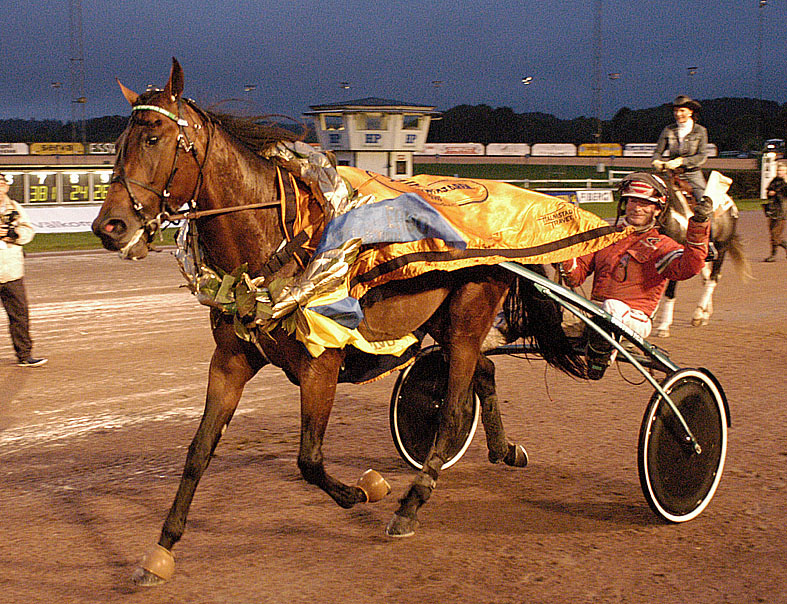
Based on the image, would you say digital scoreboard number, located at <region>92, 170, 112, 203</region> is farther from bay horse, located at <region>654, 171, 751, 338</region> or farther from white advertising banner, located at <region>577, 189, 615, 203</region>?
white advertising banner, located at <region>577, 189, 615, 203</region>

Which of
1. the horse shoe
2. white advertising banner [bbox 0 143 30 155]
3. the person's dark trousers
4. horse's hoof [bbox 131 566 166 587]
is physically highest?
white advertising banner [bbox 0 143 30 155]

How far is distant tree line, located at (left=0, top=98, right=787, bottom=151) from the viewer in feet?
220

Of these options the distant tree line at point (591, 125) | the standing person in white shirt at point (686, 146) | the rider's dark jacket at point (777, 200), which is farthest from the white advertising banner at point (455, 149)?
the standing person in white shirt at point (686, 146)

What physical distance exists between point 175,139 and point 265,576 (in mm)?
1582

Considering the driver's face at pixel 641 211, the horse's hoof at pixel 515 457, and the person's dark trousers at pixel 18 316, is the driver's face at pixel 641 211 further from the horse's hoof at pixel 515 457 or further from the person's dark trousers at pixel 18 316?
the person's dark trousers at pixel 18 316

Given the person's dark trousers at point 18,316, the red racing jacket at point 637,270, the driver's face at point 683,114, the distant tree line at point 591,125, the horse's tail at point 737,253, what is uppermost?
the distant tree line at point 591,125

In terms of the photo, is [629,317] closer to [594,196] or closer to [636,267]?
[636,267]

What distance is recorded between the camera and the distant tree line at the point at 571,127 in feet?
220

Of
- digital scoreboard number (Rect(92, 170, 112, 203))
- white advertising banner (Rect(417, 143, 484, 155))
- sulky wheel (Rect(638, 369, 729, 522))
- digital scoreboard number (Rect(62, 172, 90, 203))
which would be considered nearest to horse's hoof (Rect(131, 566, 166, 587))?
sulky wheel (Rect(638, 369, 729, 522))

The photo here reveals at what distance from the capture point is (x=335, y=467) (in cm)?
454

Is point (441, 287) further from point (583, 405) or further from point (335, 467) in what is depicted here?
point (583, 405)

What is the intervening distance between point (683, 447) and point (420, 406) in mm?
1279

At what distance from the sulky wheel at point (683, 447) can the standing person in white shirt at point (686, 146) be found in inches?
165

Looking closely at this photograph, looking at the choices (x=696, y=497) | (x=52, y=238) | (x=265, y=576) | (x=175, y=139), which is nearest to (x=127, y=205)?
(x=175, y=139)
